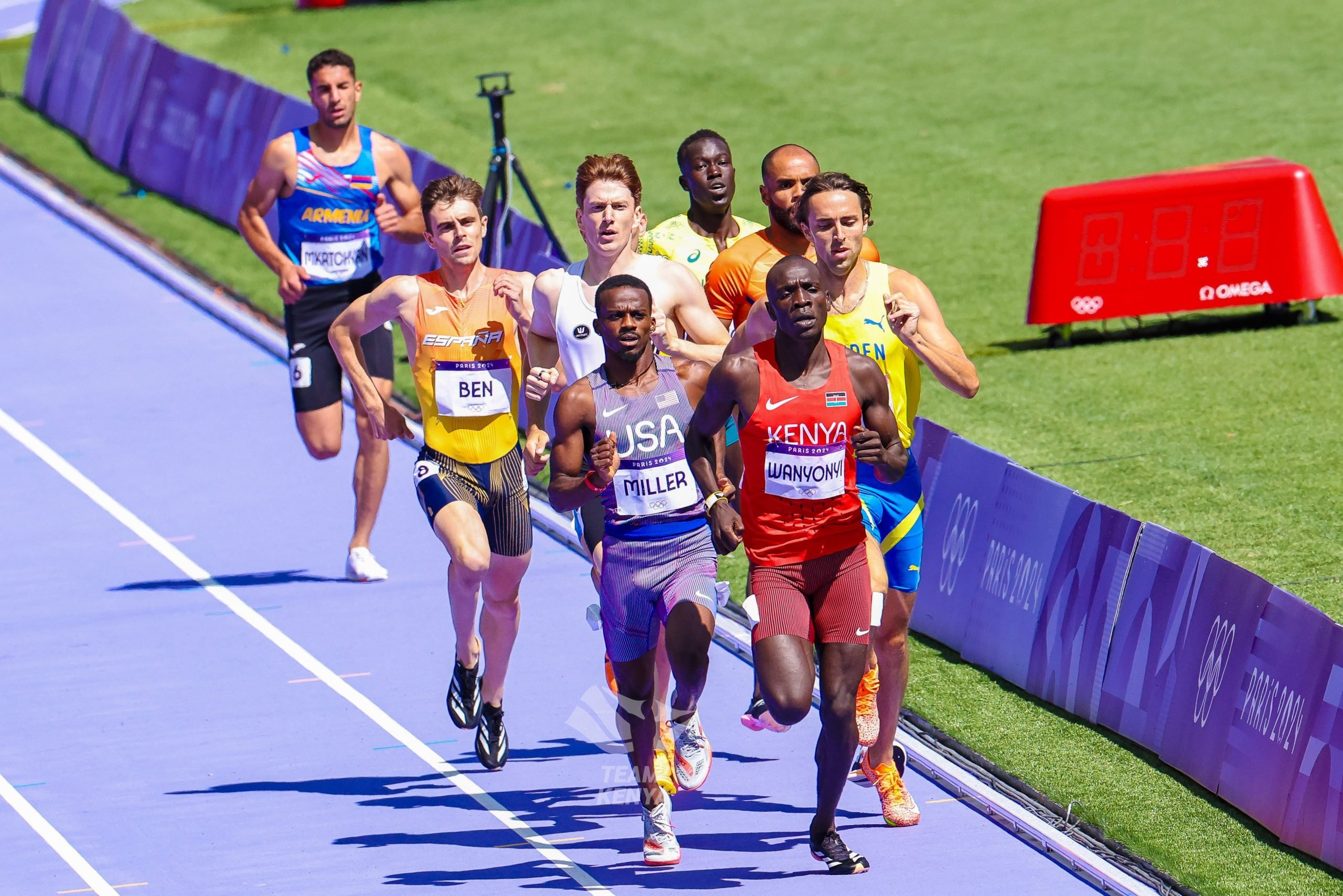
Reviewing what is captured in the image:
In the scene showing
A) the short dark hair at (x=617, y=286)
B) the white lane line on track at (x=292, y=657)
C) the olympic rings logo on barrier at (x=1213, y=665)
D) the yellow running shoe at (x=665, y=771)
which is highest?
the short dark hair at (x=617, y=286)

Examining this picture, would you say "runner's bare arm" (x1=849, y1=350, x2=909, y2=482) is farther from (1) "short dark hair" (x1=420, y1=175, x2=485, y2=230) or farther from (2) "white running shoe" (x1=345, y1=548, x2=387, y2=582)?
(2) "white running shoe" (x1=345, y1=548, x2=387, y2=582)

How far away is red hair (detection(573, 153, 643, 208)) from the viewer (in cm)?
888

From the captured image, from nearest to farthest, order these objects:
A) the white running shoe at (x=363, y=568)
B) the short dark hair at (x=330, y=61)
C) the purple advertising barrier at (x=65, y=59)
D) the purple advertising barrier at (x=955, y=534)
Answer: the purple advertising barrier at (x=955, y=534), the short dark hair at (x=330, y=61), the white running shoe at (x=363, y=568), the purple advertising barrier at (x=65, y=59)

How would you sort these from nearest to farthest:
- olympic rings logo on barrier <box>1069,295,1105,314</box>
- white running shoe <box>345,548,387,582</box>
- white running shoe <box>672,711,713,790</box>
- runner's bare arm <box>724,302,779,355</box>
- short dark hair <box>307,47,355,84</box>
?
runner's bare arm <box>724,302,779,355</box>, white running shoe <box>672,711,713,790</box>, short dark hair <box>307,47,355,84</box>, white running shoe <box>345,548,387,582</box>, olympic rings logo on barrier <box>1069,295,1105,314</box>

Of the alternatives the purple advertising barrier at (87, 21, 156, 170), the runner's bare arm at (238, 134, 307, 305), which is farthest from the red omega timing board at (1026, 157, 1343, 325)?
the purple advertising barrier at (87, 21, 156, 170)

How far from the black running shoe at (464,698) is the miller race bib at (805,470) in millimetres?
2316

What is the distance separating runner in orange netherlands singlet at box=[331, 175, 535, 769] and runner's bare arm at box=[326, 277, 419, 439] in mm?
15

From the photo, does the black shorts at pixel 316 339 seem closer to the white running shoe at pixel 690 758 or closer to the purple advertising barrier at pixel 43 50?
the white running shoe at pixel 690 758

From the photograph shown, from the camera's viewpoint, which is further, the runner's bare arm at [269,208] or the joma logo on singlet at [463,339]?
the runner's bare arm at [269,208]

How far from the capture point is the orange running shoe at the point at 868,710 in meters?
9.02

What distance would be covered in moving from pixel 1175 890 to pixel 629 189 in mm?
3709

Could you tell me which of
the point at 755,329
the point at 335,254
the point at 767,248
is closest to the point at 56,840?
the point at 755,329

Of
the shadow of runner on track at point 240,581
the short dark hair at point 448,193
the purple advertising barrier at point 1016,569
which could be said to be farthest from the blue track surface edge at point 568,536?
the short dark hair at point 448,193

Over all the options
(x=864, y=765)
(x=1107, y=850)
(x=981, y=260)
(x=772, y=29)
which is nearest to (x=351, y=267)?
(x=864, y=765)
